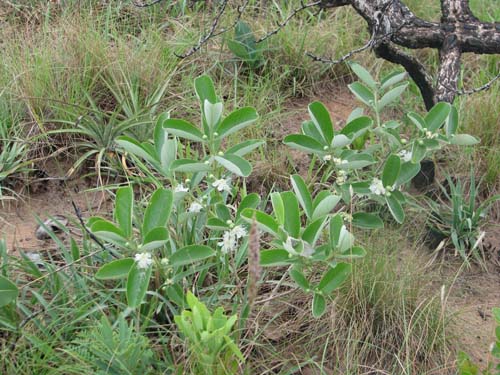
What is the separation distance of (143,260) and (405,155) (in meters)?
1.05

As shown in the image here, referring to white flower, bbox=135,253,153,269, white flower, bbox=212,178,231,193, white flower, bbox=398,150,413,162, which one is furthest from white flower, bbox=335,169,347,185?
white flower, bbox=135,253,153,269

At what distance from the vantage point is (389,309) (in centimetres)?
241

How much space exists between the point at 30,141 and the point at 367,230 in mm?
1495

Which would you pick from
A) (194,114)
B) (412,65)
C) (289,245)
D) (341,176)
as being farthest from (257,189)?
(289,245)

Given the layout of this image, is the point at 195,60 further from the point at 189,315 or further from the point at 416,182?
the point at 189,315

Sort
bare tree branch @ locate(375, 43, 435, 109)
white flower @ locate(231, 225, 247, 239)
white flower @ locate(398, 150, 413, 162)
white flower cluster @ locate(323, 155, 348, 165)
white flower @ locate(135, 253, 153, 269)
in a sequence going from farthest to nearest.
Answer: bare tree branch @ locate(375, 43, 435, 109)
white flower @ locate(398, 150, 413, 162)
white flower cluster @ locate(323, 155, 348, 165)
white flower @ locate(231, 225, 247, 239)
white flower @ locate(135, 253, 153, 269)

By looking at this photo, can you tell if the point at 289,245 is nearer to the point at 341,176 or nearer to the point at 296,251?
the point at 296,251

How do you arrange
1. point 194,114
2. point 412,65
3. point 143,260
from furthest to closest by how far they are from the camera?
point 194,114, point 412,65, point 143,260

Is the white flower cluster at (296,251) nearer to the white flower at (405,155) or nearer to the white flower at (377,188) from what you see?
the white flower at (377,188)

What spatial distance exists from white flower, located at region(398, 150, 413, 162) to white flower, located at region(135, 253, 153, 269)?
101 centimetres

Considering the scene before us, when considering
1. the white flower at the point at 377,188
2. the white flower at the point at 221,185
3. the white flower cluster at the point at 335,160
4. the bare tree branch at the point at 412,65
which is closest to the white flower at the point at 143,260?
the white flower at the point at 221,185

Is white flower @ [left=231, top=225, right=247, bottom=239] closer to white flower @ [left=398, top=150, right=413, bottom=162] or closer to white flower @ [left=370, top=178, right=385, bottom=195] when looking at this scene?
white flower @ [left=370, top=178, right=385, bottom=195]

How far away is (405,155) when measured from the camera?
2551 mm

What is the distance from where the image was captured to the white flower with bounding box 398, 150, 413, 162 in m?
2.53
